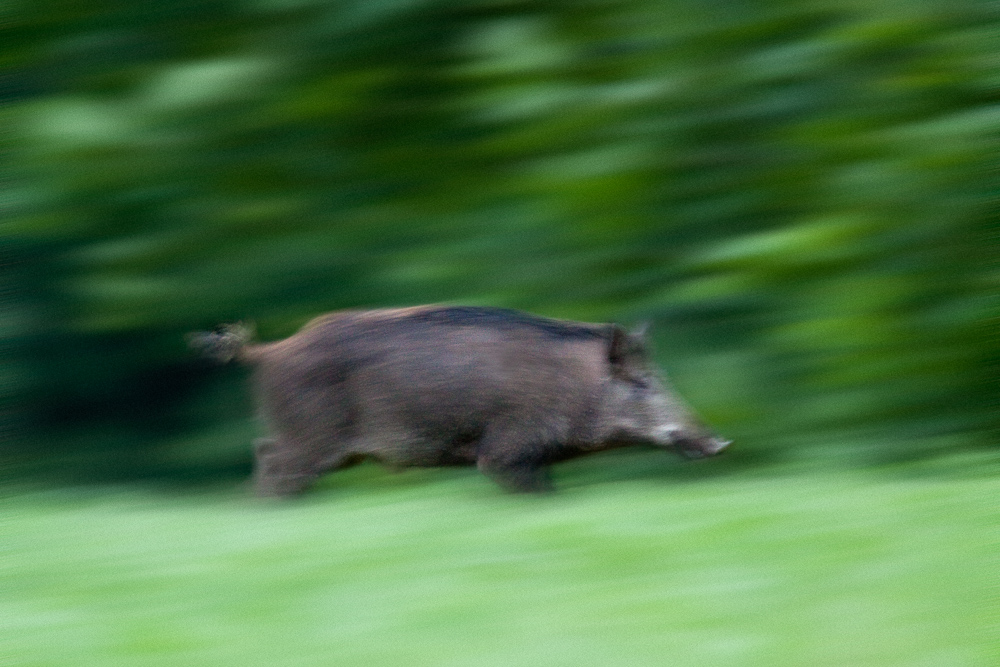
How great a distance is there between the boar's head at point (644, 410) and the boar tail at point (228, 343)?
114 centimetres

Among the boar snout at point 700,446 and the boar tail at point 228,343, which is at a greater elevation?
the boar tail at point 228,343

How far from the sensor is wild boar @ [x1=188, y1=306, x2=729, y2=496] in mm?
3438

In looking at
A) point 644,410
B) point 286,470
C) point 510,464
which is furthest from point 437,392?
point 644,410

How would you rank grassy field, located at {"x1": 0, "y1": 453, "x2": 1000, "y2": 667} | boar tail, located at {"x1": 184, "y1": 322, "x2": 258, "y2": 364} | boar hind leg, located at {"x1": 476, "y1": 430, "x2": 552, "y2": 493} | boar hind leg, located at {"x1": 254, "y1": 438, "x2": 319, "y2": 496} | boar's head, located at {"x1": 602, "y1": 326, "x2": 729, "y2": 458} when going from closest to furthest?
1. grassy field, located at {"x1": 0, "y1": 453, "x2": 1000, "y2": 667}
2. boar hind leg, located at {"x1": 476, "y1": 430, "x2": 552, "y2": 493}
3. boar hind leg, located at {"x1": 254, "y1": 438, "x2": 319, "y2": 496}
4. boar's head, located at {"x1": 602, "y1": 326, "x2": 729, "y2": 458}
5. boar tail, located at {"x1": 184, "y1": 322, "x2": 258, "y2": 364}

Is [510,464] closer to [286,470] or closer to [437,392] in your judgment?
[437,392]

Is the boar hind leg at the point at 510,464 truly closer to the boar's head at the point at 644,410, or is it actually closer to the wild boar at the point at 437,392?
the wild boar at the point at 437,392

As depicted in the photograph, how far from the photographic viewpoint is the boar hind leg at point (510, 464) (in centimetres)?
338

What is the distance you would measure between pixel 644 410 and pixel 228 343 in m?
1.33

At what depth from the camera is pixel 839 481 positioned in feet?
10.1

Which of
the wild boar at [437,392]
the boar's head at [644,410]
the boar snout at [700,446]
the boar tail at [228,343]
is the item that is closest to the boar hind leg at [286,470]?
the wild boar at [437,392]

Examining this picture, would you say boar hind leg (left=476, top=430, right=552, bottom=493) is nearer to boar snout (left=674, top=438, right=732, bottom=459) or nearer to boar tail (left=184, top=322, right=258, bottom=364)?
boar snout (left=674, top=438, right=732, bottom=459)

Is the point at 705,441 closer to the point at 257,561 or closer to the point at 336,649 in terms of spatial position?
the point at 257,561

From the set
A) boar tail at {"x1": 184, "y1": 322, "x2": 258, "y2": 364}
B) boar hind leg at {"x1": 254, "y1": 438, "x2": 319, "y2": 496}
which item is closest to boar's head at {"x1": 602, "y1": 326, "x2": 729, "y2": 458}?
boar hind leg at {"x1": 254, "y1": 438, "x2": 319, "y2": 496}

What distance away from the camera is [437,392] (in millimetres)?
3430
